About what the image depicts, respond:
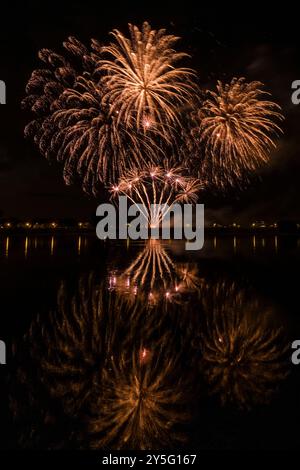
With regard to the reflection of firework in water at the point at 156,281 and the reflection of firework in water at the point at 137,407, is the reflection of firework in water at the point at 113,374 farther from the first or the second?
the reflection of firework in water at the point at 156,281

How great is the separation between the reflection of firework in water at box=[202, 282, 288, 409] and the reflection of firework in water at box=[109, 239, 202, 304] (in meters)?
1.98

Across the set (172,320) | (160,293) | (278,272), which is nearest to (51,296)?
(160,293)

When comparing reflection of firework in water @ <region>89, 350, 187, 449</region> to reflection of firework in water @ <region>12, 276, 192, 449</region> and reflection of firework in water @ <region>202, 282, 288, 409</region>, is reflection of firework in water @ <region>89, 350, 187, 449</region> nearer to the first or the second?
reflection of firework in water @ <region>12, 276, 192, 449</region>

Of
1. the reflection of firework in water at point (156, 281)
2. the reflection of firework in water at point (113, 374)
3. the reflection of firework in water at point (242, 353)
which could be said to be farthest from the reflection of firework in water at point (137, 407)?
the reflection of firework in water at point (156, 281)

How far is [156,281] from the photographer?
47.7 feet

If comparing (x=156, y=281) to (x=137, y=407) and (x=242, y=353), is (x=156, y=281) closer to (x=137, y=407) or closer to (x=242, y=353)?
(x=242, y=353)

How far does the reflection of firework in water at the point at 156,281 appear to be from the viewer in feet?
38.8

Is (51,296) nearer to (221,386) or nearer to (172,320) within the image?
(172,320)

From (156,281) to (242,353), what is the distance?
26.0ft

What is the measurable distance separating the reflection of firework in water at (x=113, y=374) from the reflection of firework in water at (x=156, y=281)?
2.27 m

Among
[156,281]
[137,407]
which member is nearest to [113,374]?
[137,407]

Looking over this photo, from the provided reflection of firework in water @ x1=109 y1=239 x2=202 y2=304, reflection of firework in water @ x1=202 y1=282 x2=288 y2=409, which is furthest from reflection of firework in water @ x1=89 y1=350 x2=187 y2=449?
reflection of firework in water @ x1=109 y1=239 x2=202 y2=304

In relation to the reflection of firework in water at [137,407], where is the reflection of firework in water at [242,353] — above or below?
above

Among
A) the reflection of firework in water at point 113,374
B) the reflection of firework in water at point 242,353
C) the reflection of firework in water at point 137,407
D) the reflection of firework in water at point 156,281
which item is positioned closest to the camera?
the reflection of firework in water at point 137,407
